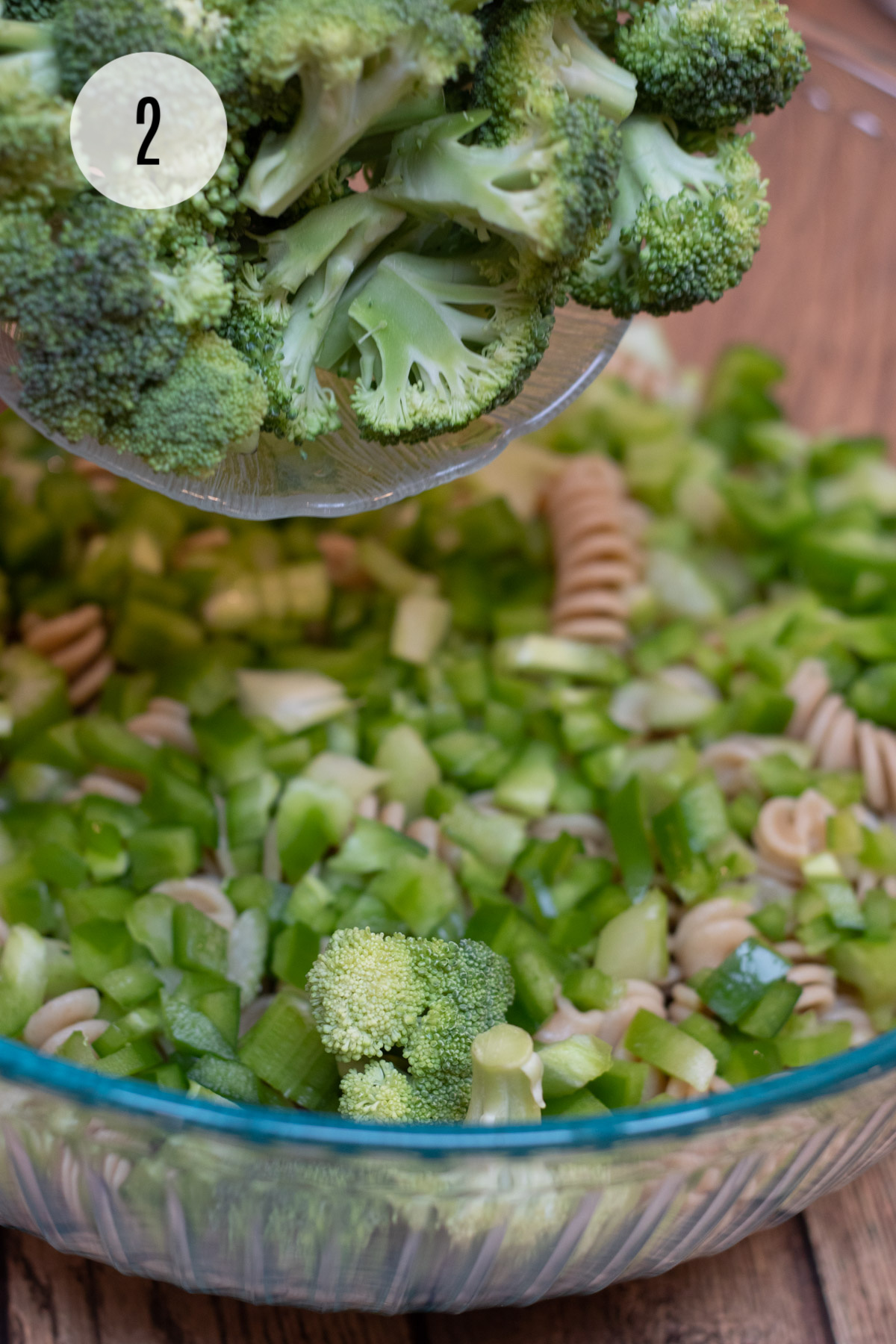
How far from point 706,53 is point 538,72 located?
0.77 feet

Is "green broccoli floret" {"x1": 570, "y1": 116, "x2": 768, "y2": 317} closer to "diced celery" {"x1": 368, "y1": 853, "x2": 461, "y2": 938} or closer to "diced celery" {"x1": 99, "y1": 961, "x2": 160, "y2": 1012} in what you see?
"diced celery" {"x1": 368, "y1": 853, "x2": 461, "y2": 938}

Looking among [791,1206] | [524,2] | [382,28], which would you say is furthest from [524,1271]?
[524,2]

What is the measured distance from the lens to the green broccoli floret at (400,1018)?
1266mm

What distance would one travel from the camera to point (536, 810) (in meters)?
1.79

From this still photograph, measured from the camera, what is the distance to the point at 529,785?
5.93 feet

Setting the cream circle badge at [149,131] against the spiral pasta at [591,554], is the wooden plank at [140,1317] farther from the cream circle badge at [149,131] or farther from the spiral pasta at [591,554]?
the cream circle badge at [149,131]

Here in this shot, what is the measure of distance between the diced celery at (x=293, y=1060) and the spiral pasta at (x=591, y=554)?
952 millimetres

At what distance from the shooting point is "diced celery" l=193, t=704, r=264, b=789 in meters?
1.81

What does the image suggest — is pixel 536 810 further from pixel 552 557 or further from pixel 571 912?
pixel 552 557

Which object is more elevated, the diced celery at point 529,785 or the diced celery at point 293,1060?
the diced celery at point 529,785

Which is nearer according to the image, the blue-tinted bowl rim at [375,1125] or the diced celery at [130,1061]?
the blue-tinted bowl rim at [375,1125]

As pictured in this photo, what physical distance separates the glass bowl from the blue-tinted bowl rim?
29.7 inches

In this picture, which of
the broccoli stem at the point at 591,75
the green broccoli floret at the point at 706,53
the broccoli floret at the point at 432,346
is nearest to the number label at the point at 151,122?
the broccoli floret at the point at 432,346

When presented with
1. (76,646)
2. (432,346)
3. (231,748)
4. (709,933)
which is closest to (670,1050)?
(709,933)
